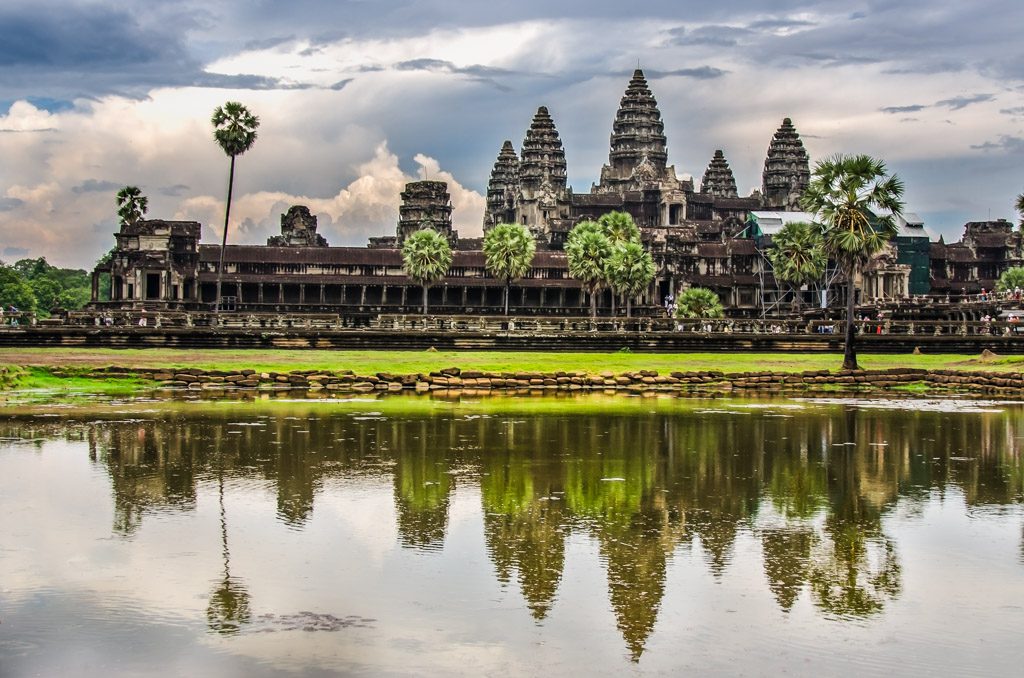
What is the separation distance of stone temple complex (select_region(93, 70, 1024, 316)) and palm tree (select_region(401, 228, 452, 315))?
7321 mm

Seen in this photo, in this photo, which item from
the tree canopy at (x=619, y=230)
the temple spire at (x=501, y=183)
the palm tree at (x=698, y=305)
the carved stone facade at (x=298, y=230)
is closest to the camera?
the palm tree at (x=698, y=305)

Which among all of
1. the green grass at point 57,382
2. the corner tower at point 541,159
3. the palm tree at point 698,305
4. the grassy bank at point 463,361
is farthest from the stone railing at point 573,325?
the corner tower at point 541,159

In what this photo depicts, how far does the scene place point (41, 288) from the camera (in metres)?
149

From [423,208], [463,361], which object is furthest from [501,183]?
[463,361]

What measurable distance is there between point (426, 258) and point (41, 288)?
7211 cm

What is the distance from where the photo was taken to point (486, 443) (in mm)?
21406

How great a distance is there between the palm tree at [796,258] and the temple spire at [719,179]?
55228mm

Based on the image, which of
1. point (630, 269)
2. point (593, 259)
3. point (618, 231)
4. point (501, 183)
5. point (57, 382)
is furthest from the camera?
point (501, 183)

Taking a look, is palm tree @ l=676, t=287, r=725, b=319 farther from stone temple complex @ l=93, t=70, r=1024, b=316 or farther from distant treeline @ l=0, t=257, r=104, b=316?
distant treeline @ l=0, t=257, r=104, b=316

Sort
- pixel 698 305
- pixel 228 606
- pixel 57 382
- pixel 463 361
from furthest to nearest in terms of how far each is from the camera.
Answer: pixel 698 305, pixel 463 361, pixel 57 382, pixel 228 606

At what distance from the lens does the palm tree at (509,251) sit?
91.2 meters

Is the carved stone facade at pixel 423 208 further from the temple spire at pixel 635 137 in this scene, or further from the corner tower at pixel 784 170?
the corner tower at pixel 784 170

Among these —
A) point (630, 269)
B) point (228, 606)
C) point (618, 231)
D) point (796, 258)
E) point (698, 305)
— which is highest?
point (618, 231)

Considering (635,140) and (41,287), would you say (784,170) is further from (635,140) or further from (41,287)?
(41,287)
